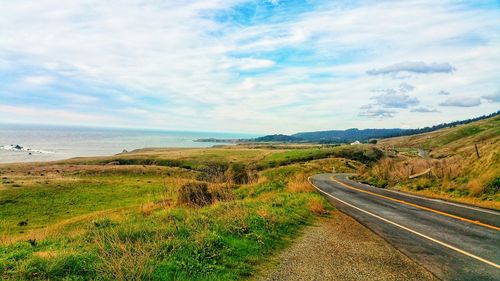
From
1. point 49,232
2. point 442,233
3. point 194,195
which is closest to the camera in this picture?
point 442,233

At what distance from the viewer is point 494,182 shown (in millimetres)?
19500

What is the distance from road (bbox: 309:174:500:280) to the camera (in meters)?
7.87

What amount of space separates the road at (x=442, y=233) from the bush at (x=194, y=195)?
26.2 ft

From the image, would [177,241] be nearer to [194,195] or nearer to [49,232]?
[49,232]

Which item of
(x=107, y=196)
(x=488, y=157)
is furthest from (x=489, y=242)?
(x=107, y=196)

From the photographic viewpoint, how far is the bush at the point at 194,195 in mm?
19327

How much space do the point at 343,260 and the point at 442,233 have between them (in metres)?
5.32

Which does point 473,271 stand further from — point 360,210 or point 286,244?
point 360,210

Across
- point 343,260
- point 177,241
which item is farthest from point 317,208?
point 177,241

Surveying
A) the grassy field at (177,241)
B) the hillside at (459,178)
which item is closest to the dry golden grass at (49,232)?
the grassy field at (177,241)

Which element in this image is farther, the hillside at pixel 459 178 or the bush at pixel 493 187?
the hillside at pixel 459 178

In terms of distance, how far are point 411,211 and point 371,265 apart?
393 inches

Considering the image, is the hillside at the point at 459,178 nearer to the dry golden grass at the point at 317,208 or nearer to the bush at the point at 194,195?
the dry golden grass at the point at 317,208

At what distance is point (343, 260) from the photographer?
8406 mm
